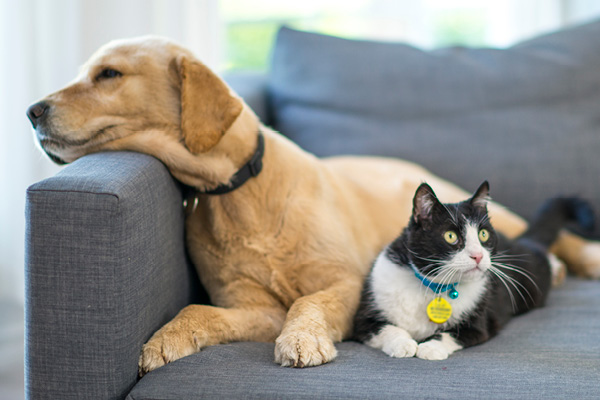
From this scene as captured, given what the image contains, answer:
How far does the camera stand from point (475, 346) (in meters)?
1.35

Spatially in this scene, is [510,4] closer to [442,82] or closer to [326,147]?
[442,82]

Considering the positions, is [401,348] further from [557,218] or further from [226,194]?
[557,218]

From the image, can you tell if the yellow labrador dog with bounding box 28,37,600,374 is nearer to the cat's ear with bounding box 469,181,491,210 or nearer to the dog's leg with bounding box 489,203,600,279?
the cat's ear with bounding box 469,181,491,210

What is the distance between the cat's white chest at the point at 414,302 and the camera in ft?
4.38

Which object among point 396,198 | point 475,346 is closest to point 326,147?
point 396,198

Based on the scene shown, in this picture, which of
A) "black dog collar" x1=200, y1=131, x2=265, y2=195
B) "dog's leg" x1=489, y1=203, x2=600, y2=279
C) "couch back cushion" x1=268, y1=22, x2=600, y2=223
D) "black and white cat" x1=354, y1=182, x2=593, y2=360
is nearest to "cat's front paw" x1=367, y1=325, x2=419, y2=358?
"black and white cat" x1=354, y1=182, x2=593, y2=360

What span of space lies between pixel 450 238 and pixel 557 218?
901 millimetres

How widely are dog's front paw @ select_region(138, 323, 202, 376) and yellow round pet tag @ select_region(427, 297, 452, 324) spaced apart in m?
0.53

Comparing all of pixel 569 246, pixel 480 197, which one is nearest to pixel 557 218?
pixel 569 246

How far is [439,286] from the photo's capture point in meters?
1.31

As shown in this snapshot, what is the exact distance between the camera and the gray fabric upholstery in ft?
3.56

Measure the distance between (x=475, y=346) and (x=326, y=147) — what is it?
3.85 feet

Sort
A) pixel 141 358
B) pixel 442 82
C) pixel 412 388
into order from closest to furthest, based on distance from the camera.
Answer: pixel 412 388 → pixel 141 358 → pixel 442 82

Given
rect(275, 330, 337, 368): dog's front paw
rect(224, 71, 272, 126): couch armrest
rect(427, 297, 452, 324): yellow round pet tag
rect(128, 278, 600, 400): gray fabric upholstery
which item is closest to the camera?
rect(128, 278, 600, 400): gray fabric upholstery
